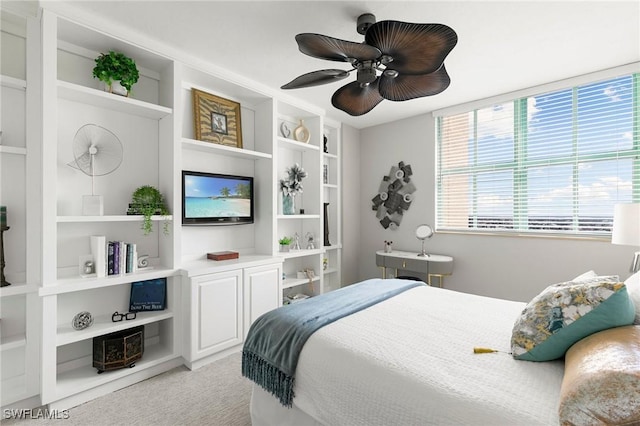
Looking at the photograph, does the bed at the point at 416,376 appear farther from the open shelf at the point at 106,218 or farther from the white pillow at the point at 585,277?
the open shelf at the point at 106,218

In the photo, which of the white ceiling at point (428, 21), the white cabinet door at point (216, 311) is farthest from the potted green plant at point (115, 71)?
the white cabinet door at point (216, 311)

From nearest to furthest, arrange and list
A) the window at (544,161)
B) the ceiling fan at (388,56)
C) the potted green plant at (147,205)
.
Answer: the ceiling fan at (388,56), the potted green plant at (147,205), the window at (544,161)

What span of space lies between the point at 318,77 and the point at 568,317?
5.89 feet

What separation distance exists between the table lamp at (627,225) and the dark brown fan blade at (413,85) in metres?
1.61

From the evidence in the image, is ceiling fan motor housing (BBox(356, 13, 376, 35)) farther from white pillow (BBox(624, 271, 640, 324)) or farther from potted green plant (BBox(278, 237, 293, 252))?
potted green plant (BBox(278, 237, 293, 252))

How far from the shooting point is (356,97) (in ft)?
7.38

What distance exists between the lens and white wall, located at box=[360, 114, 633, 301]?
300 centimetres

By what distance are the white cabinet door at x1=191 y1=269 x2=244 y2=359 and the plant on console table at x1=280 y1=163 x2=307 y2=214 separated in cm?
114

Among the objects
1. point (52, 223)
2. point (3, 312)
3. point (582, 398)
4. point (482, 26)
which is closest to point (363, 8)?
point (482, 26)

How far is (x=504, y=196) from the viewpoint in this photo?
354 cm

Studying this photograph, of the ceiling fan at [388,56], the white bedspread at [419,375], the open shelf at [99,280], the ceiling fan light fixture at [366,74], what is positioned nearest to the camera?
the white bedspread at [419,375]

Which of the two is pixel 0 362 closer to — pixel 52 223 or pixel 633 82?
pixel 52 223

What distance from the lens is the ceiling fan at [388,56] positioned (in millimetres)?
1527

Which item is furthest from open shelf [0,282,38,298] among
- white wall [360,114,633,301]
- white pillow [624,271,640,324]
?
white wall [360,114,633,301]
